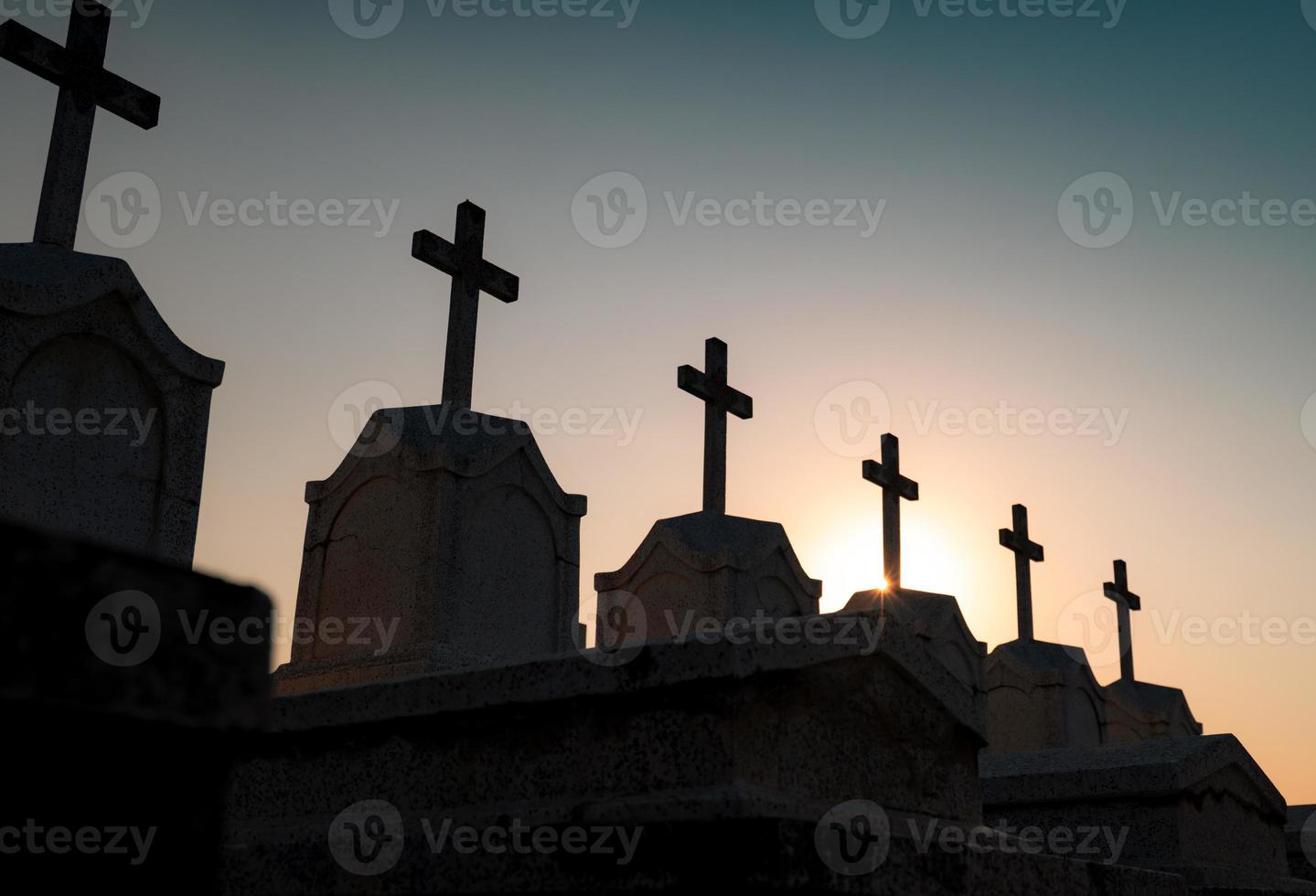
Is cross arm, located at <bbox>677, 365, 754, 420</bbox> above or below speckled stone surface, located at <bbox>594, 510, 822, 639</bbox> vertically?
above

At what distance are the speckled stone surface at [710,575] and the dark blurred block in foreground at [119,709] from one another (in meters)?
8.46

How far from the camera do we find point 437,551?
293 inches

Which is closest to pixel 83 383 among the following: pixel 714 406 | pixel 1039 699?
pixel 714 406

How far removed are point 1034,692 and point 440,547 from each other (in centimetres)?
834

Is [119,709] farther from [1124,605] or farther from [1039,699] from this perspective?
[1124,605]

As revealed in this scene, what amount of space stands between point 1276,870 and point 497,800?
4786 mm

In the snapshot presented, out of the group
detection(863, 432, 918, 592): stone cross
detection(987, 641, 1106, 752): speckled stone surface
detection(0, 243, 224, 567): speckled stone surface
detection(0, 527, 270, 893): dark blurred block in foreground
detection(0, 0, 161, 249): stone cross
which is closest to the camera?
detection(0, 527, 270, 893): dark blurred block in foreground

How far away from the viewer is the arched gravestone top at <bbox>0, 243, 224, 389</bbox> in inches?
227

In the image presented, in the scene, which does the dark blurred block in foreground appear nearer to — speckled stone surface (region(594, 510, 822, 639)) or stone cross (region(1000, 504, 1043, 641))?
speckled stone surface (region(594, 510, 822, 639))

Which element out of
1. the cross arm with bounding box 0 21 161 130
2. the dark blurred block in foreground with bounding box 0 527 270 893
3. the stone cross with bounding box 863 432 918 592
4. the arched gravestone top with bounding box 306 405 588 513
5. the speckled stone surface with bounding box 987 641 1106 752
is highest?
the cross arm with bounding box 0 21 161 130

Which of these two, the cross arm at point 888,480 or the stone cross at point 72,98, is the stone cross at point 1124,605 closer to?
the cross arm at point 888,480

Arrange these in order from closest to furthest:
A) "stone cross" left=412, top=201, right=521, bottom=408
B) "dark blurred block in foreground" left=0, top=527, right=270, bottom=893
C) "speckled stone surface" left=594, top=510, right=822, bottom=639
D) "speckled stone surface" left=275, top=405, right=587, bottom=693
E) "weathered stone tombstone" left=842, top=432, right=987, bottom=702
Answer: "dark blurred block in foreground" left=0, top=527, right=270, bottom=893 < "speckled stone surface" left=275, top=405, right=587, bottom=693 < "stone cross" left=412, top=201, right=521, bottom=408 < "speckled stone surface" left=594, top=510, right=822, bottom=639 < "weathered stone tombstone" left=842, top=432, right=987, bottom=702

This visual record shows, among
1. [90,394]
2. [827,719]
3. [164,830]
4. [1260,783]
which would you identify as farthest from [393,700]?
[1260,783]

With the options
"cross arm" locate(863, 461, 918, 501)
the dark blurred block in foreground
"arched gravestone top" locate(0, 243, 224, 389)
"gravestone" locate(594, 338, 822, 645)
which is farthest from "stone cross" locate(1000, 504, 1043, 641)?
the dark blurred block in foreground
